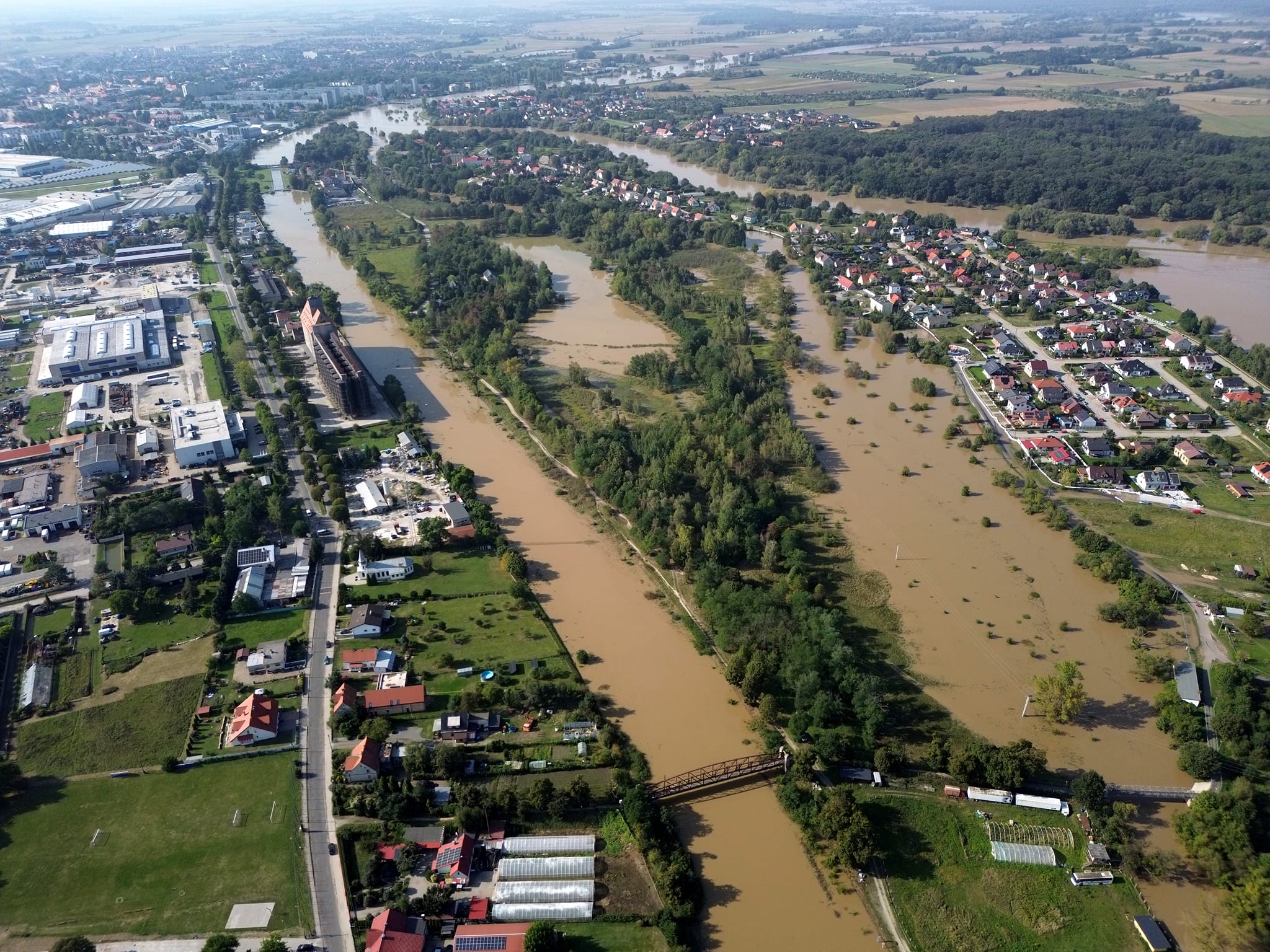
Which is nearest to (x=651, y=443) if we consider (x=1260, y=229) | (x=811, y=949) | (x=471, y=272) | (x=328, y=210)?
(x=811, y=949)

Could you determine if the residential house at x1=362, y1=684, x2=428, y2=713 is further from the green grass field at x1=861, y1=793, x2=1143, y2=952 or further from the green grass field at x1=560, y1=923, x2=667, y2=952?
the green grass field at x1=861, y1=793, x2=1143, y2=952

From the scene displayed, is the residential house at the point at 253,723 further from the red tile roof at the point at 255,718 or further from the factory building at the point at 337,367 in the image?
the factory building at the point at 337,367

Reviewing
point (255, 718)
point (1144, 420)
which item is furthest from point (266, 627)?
point (1144, 420)

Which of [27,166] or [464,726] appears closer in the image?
[464,726]

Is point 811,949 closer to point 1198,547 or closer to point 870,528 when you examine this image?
point 870,528

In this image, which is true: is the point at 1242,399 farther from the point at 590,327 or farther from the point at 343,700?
the point at 343,700

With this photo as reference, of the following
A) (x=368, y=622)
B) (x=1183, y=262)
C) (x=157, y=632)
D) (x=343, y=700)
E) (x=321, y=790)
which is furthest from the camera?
(x=1183, y=262)

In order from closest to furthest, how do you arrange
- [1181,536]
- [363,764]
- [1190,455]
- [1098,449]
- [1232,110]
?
[363,764], [1181,536], [1190,455], [1098,449], [1232,110]
